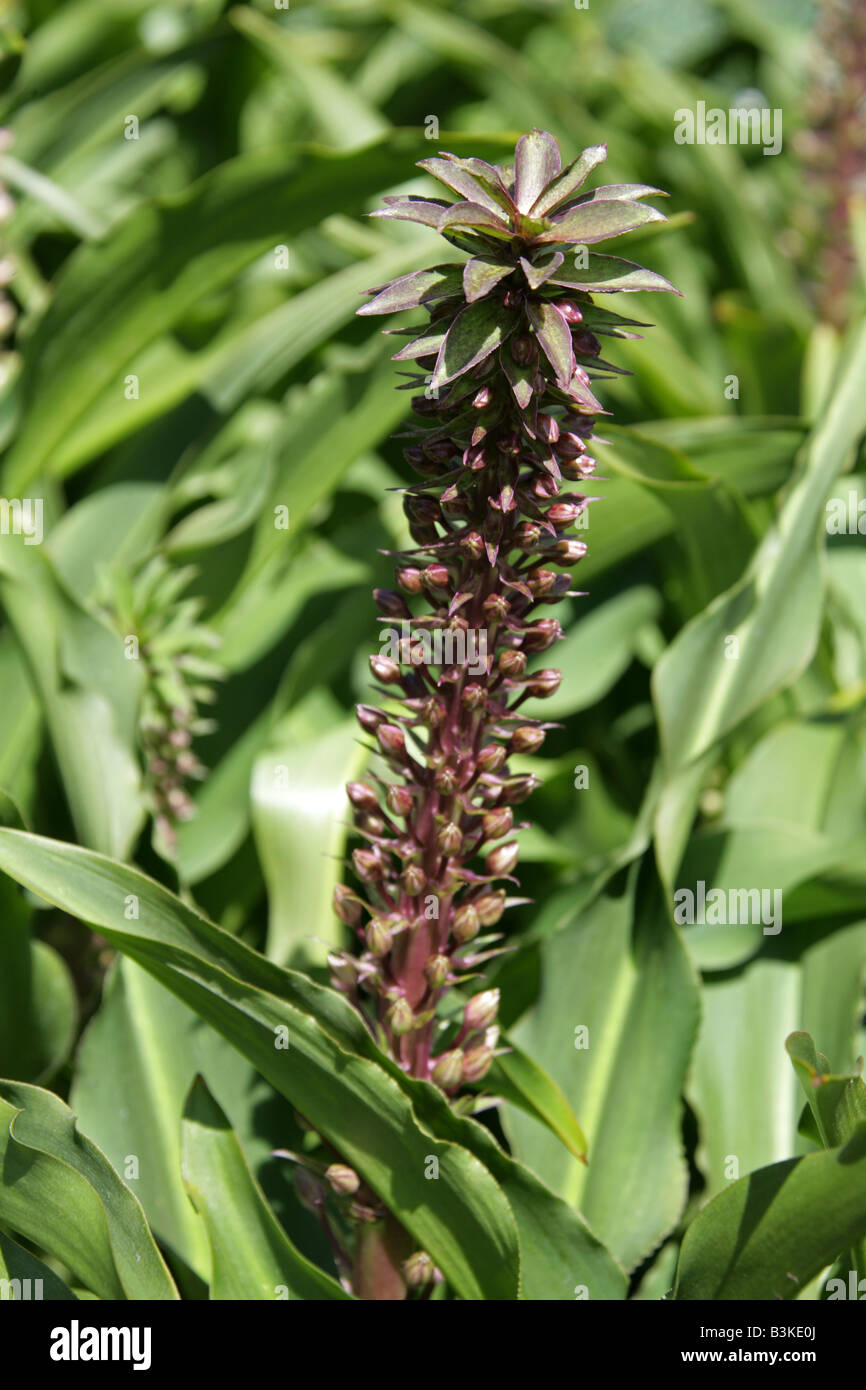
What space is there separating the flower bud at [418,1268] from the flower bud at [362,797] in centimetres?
61

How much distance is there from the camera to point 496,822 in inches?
59.6

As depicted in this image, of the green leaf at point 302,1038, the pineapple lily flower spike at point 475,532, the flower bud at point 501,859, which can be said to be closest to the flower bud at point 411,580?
the pineapple lily flower spike at point 475,532

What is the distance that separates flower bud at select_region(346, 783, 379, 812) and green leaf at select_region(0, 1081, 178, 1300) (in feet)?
1.71

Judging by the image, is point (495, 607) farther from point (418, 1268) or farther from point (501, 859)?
point (418, 1268)

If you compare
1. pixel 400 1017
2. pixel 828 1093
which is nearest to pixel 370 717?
pixel 400 1017

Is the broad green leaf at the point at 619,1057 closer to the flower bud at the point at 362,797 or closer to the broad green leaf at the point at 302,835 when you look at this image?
the broad green leaf at the point at 302,835

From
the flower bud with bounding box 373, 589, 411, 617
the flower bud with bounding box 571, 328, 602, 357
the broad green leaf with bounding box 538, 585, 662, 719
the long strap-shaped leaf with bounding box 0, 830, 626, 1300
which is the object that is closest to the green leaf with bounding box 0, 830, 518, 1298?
the long strap-shaped leaf with bounding box 0, 830, 626, 1300

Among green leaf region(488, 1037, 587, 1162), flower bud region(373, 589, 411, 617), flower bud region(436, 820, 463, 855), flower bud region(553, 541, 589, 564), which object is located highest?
flower bud region(553, 541, 589, 564)

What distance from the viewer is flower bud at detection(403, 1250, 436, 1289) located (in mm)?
1659

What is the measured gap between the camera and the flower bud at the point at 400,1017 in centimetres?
154

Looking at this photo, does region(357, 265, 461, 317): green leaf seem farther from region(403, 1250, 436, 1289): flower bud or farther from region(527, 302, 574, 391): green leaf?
region(403, 1250, 436, 1289): flower bud

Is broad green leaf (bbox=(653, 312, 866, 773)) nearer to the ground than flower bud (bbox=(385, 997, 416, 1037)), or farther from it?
farther from it

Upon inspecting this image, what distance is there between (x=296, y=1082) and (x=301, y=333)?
6.17ft

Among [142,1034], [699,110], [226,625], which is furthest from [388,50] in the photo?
[142,1034]
